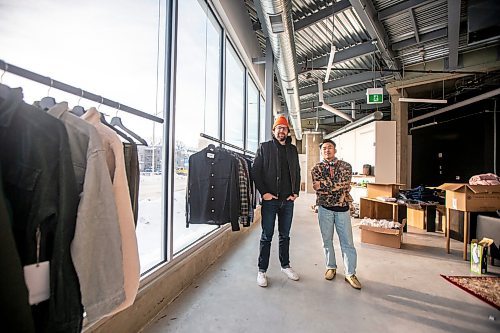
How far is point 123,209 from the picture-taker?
3.37 ft

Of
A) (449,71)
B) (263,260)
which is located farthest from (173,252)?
(449,71)

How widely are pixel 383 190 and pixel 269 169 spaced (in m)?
3.56

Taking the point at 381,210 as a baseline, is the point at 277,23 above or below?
above

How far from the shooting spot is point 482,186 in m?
3.46

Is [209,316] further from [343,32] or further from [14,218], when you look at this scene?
[343,32]

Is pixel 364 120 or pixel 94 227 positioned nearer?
pixel 94 227

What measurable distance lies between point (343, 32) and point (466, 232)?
150 inches

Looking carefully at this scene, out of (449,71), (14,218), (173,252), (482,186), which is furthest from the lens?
(449,71)

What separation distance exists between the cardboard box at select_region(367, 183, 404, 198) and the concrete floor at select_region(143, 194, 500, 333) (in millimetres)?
1772

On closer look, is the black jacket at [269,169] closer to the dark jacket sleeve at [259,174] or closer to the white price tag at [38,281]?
the dark jacket sleeve at [259,174]

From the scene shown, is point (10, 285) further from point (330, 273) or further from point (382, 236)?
point (382, 236)

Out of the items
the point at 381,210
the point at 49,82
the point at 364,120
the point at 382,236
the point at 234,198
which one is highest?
the point at 364,120

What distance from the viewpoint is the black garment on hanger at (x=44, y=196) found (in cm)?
75

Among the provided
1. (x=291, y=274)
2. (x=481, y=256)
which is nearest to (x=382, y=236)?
(x=481, y=256)
